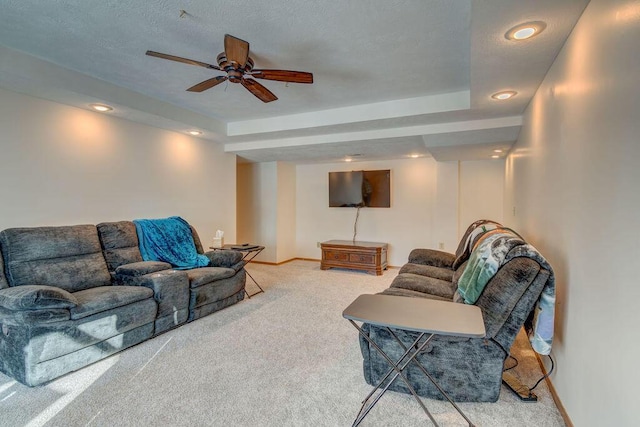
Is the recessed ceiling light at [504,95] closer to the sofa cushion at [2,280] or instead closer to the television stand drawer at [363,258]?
the television stand drawer at [363,258]

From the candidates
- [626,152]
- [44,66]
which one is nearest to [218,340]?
[44,66]

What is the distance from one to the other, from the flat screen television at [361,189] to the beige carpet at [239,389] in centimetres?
336

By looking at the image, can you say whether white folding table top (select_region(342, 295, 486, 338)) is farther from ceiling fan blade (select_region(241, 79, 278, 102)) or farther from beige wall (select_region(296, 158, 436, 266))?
beige wall (select_region(296, 158, 436, 266))

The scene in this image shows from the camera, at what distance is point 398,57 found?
247 cm

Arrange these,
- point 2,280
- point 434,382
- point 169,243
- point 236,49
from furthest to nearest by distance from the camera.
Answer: point 169,243 → point 2,280 → point 236,49 → point 434,382

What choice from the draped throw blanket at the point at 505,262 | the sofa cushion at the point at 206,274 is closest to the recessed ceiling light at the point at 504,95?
the draped throw blanket at the point at 505,262

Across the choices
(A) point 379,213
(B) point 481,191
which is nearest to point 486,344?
(B) point 481,191

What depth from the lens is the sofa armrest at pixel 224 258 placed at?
3.83 meters

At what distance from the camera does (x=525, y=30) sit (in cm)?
173

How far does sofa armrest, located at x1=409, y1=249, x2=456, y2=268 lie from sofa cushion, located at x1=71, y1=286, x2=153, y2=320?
9.71ft

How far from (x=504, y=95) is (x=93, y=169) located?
4.09m

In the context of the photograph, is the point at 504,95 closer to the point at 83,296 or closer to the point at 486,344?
the point at 486,344

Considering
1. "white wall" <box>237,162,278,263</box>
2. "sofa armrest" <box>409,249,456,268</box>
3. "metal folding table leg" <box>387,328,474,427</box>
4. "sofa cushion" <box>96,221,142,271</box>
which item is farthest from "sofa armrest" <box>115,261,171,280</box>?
"white wall" <box>237,162,278,263</box>

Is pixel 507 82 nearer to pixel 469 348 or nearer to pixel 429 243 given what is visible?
pixel 469 348
